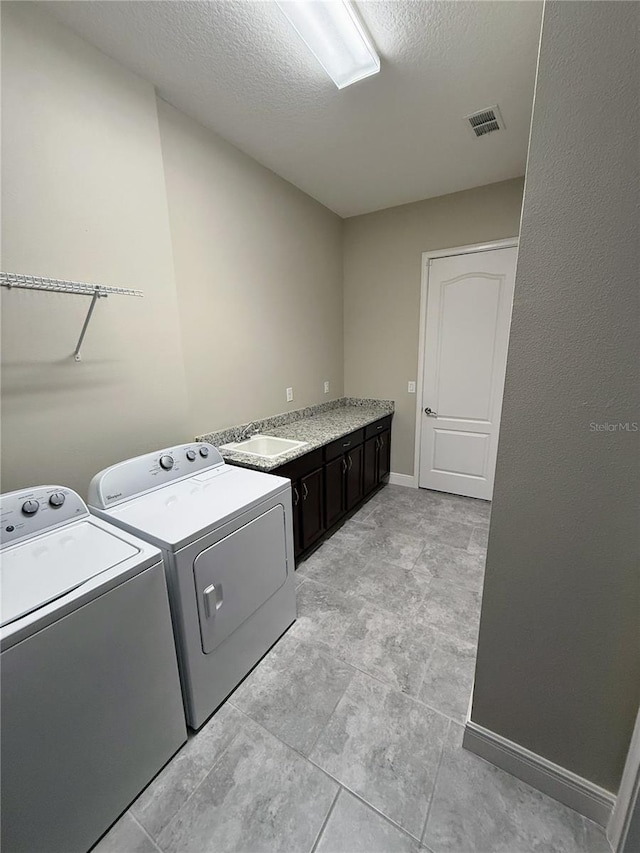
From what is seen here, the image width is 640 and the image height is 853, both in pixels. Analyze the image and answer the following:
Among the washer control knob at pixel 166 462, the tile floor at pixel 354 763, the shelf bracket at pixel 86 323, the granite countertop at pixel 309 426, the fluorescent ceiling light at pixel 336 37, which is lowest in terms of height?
the tile floor at pixel 354 763

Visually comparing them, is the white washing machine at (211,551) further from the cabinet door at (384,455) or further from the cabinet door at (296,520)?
the cabinet door at (384,455)

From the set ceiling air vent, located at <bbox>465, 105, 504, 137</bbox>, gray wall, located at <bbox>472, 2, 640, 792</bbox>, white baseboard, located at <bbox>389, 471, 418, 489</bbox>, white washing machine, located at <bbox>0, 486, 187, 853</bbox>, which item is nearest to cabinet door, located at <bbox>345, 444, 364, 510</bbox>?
white baseboard, located at <bbox>389, 471, 418, 489</bbox>

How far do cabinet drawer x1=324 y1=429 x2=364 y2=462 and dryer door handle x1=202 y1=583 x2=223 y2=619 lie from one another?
4.29 feet

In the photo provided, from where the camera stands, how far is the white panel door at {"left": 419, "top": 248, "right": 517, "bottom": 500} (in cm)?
302

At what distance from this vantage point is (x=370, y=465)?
10.9 feet

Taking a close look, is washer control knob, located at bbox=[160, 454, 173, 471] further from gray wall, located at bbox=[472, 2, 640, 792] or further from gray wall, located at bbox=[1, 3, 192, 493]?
gray wall, located at bbox=[472, 2, 640, 792]

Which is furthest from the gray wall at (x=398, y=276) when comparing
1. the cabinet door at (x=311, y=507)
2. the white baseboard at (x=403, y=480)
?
the cabinet door at (x=311, y=507)

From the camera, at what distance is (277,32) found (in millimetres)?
1501

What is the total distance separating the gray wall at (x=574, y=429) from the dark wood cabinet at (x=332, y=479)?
132 cm

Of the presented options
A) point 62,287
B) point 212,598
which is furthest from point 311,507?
point 62,287

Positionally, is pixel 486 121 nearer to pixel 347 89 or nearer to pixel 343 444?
pixel 347 89

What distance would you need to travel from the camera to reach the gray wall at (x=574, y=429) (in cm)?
81

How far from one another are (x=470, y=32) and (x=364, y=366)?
2.49m

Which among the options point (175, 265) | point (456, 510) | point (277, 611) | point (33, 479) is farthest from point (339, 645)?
point (175, 265)
